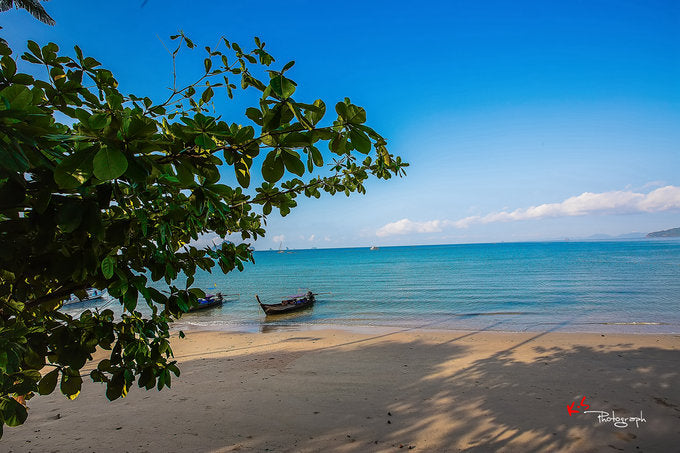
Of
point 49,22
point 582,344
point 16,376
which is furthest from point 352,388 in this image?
point 49,22

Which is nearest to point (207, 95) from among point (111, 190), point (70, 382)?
point (111, 190)

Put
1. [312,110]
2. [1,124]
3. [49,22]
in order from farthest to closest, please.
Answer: [49,22] → [312,110] → [1,124]

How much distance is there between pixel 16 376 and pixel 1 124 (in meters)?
1.22

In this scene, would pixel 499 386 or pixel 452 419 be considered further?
pixel 499 386

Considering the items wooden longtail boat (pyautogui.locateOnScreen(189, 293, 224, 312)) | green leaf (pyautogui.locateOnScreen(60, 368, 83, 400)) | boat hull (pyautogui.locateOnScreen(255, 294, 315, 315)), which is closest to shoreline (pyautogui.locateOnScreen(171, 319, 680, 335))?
boat hull (pyautogui.locateOnScreen(255, 294, 315, 315))

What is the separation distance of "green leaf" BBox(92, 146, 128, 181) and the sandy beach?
5.03 metres

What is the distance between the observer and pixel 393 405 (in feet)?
18.8

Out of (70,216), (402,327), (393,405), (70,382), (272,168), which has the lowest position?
(402,327)

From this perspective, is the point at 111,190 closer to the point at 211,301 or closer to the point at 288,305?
the point at 288,305

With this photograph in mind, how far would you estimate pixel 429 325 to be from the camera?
564 inches

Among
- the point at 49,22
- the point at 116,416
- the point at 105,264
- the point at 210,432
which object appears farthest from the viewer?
the point at 49,22

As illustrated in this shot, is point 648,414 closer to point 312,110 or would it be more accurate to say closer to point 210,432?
point 210,432

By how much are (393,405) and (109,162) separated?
6.25 metres

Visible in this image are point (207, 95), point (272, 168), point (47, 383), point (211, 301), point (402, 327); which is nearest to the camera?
point (272, 168)
